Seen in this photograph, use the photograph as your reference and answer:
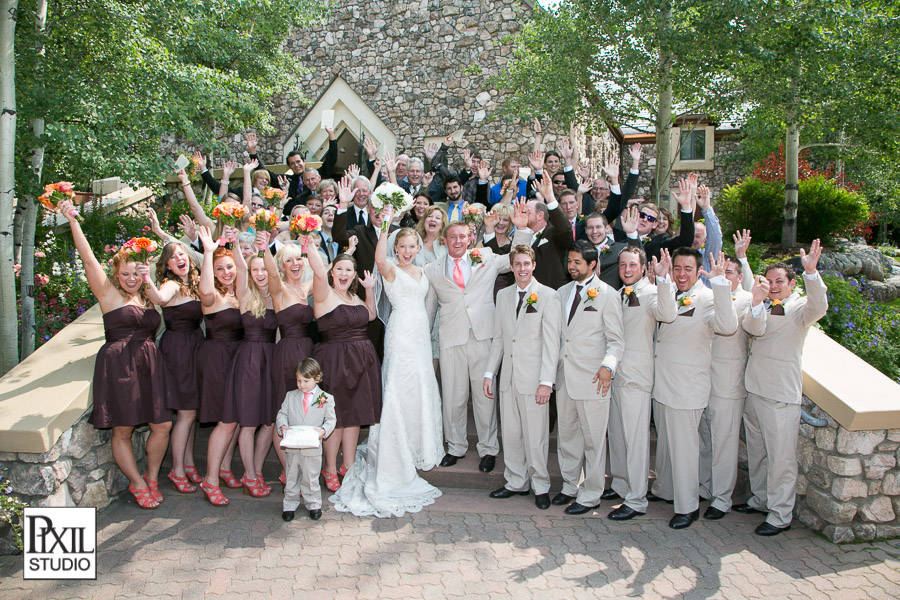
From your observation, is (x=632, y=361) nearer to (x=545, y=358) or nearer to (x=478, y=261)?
(x=545, y=358)

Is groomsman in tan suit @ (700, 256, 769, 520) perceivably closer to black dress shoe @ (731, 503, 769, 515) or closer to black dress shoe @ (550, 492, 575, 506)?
black dress shoe @ (731, 503, 769, 515)

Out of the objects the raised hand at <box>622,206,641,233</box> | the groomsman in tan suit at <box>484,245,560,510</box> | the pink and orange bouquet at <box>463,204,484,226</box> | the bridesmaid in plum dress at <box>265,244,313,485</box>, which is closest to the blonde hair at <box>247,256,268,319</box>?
the bridesmaid in plum dress at <box>265,244,313,485</box>

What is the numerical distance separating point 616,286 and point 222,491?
4.03 m

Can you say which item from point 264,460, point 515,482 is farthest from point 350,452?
point 515,482

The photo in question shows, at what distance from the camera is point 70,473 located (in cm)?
498

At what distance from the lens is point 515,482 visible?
5547 mm

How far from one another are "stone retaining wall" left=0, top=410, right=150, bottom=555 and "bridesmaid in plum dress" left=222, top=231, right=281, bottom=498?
1067 millimetres

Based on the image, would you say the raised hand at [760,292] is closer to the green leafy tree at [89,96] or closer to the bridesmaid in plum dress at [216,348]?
the bridesmaid in plum dress at [216,348]

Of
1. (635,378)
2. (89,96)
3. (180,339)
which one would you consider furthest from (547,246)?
(89,96)

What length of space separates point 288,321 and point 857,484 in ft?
15.5

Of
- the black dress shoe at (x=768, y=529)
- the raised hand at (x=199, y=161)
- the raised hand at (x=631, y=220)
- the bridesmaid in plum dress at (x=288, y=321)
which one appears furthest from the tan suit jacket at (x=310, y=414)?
the raised hand at (x=199, y=161)

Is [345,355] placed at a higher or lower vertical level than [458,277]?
lower

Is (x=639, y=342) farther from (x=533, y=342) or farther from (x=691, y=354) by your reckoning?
(x=533, y=342)

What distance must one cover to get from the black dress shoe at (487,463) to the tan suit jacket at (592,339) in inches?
44.4
